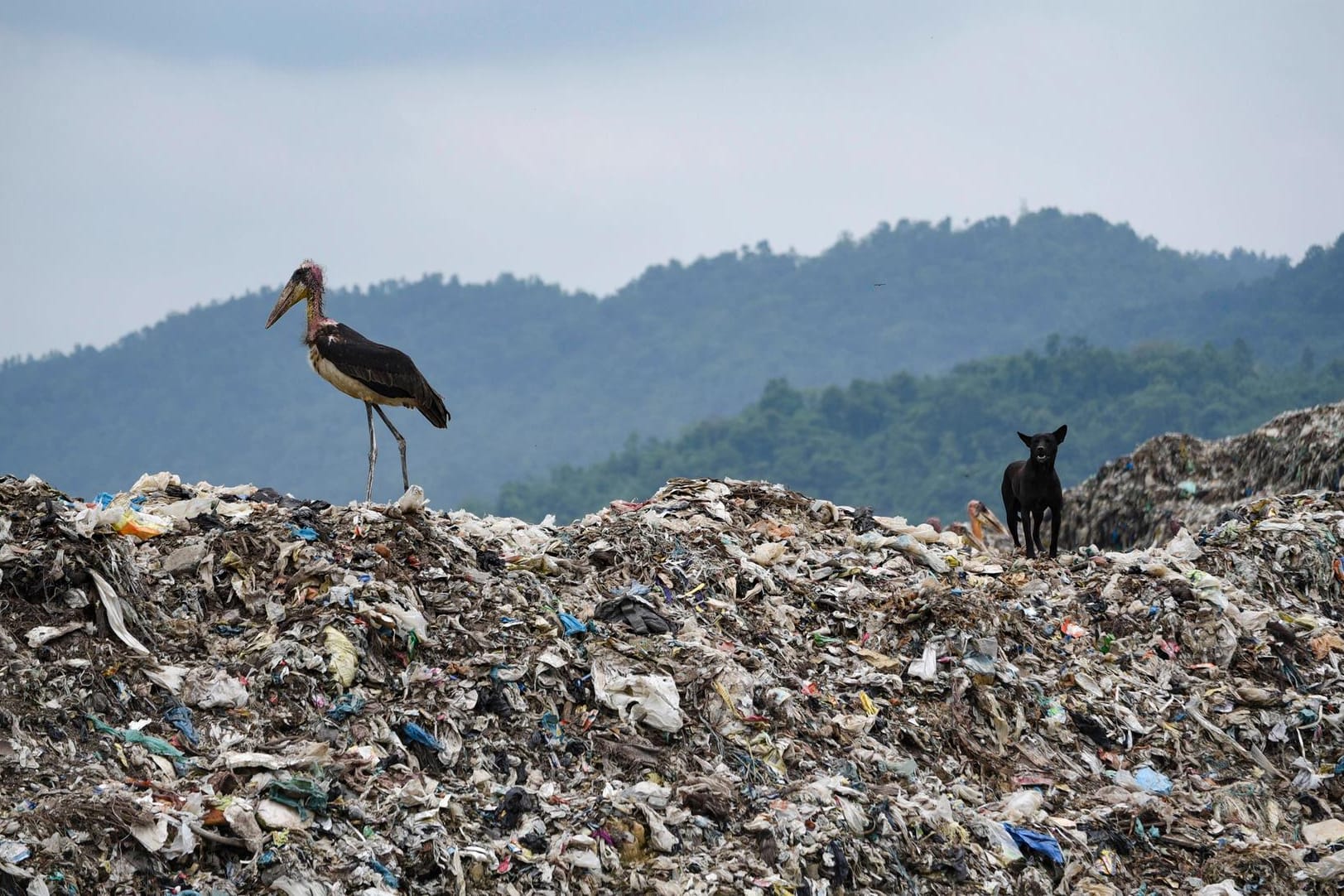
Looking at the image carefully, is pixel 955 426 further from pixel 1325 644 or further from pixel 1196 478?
pixel 1325 644

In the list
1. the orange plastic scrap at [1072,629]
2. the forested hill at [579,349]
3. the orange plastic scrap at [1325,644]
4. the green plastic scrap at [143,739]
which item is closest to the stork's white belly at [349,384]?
the green plastic scrap at [143,739]

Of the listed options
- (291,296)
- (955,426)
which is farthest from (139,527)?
(955,426)

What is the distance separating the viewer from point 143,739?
677 centimetres

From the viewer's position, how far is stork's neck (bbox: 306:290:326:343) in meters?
10.4

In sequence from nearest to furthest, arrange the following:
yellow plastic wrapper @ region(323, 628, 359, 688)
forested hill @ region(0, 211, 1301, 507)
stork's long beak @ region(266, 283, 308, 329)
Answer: yellow plastic wrapper @ region(323, 628, 359, 688)
stork's long beak @ region(266, 283, 308, 329)
forested hill @ region(0, 211, 1301, 507)

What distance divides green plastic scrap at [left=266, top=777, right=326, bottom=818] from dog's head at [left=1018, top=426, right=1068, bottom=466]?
20.4 ft

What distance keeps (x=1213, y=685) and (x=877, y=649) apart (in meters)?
2.02

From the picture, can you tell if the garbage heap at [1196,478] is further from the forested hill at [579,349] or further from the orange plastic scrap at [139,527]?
the forested hill at [579,349]

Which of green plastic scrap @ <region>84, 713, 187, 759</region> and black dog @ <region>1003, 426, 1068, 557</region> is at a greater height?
black dog @ <region>1003, 426, 1068, 557</region>

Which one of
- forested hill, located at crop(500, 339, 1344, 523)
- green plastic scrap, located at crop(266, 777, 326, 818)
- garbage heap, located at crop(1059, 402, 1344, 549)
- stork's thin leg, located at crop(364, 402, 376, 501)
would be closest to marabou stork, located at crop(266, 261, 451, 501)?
stork's thin leg, located at crop(364, 402, 376, 501)

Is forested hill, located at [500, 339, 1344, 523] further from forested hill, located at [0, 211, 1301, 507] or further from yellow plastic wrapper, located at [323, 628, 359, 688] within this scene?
yellow plastic wrapper, located at [323, 628, 359, 688]

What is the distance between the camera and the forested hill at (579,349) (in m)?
96.5

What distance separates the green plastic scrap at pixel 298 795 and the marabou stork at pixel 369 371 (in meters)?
3.50

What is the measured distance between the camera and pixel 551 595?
334 inches
